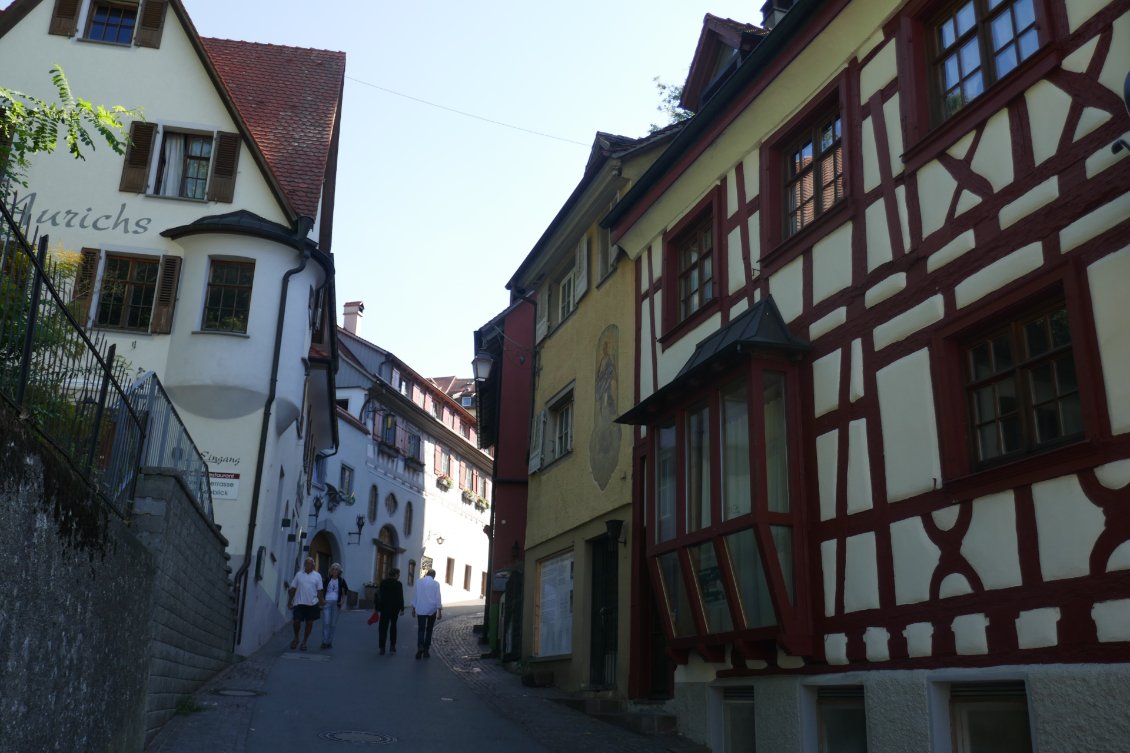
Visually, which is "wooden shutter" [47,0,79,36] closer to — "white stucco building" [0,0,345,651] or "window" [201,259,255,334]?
"white stucco building" [0,0,345,651]

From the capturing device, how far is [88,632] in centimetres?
726

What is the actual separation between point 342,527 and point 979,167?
36863 millimetres

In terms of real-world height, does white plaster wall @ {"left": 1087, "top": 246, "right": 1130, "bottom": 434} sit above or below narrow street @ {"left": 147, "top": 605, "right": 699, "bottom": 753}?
above

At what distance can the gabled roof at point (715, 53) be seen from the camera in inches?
553

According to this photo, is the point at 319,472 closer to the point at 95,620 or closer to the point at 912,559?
the point at 95,620

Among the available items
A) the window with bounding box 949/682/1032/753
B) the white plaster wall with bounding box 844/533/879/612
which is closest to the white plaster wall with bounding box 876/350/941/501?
the white plaster wall with bounding box 844/533/879/612

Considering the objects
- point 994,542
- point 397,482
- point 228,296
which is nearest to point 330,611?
point 228,296

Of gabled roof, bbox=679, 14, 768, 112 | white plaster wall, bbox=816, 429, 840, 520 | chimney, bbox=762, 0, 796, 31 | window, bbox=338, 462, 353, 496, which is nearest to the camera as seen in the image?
white plaster wall, bbox=816, 429, 840, 520

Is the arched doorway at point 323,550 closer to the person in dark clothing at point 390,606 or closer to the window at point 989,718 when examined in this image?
the person in dark clothing at point 390,606

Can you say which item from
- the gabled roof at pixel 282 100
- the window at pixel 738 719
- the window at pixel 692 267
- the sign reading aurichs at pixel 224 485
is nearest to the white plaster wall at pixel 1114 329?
the window at pixel 738 719

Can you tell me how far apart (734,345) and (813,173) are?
6.92ft

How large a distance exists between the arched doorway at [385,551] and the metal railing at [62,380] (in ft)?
117

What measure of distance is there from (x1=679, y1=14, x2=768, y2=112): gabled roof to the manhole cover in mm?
8745

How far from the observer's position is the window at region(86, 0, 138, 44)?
2298cm
